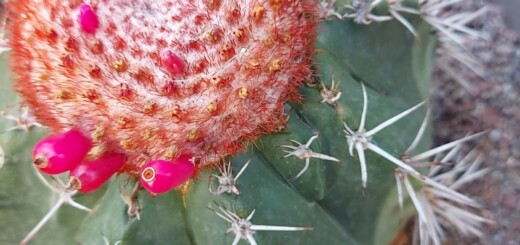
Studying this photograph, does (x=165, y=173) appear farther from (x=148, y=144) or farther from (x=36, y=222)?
(x=36, y=222)

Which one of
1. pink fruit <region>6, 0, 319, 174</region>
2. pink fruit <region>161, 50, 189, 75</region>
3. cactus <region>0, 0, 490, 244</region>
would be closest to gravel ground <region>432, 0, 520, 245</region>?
cactus <region>0, 0, 490, 244</region>

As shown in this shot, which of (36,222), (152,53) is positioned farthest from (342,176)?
(36,222)

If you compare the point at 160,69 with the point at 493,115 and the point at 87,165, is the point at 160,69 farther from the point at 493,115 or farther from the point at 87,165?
the point at 493,115

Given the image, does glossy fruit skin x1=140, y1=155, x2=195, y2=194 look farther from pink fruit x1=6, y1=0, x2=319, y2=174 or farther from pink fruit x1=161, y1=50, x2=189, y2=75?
pink fruit x1=161, y1=50, x2=189, y2=75


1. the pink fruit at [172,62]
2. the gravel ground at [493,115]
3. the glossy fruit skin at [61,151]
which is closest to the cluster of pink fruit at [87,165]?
the glossy fruit skin at [61,151]

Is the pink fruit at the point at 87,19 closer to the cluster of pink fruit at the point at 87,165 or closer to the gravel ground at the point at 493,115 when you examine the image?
the cluster of pink fruit at the point at 87,165

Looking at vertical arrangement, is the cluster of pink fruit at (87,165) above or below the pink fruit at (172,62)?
below
